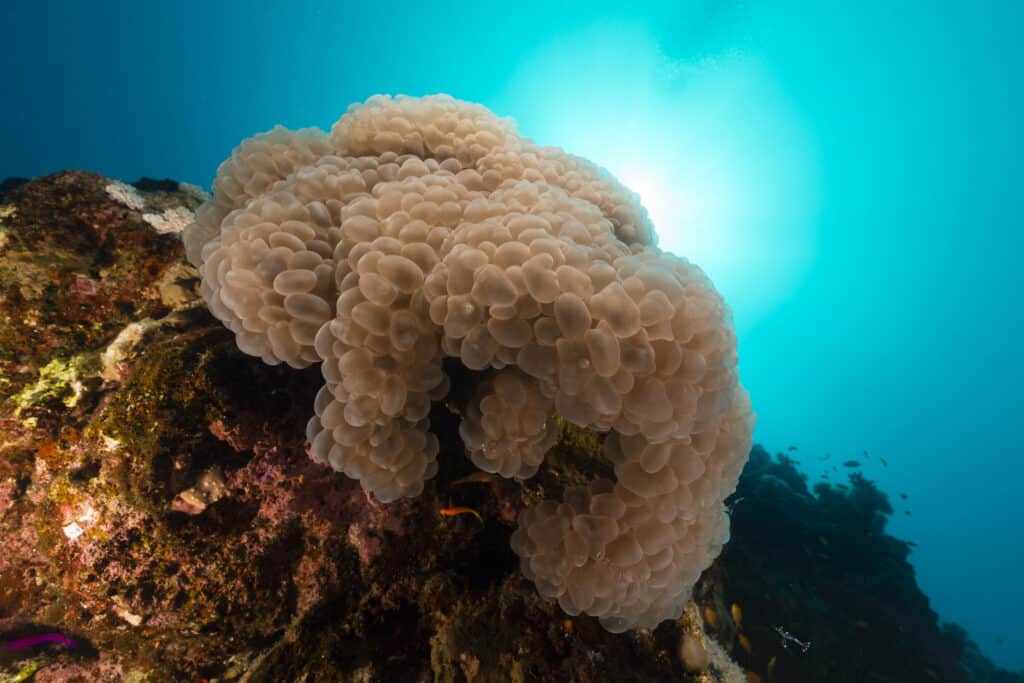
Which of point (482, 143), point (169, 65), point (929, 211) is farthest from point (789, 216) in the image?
point (169, 65)

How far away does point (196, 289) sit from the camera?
10.5ft

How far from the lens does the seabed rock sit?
231 cm

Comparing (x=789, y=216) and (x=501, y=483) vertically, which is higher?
(x=789, y=216)

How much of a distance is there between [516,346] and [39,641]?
418 centimetres

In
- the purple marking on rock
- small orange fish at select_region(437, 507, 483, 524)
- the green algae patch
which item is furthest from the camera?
the purple marking on rock

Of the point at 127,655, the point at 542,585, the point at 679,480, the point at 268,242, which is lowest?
the point at 127,655

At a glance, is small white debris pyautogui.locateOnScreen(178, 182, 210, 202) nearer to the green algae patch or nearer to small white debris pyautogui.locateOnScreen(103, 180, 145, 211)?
small white debris pyautogui.locateOnScreen(103, 180, 145, 211)

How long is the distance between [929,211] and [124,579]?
9841cm

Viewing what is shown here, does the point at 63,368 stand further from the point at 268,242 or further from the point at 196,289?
the point at 268,242

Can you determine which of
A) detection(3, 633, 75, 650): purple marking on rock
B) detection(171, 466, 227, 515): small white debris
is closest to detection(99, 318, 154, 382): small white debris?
detection(171, 466, 227, 515): small white debris

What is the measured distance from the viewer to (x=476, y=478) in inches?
104

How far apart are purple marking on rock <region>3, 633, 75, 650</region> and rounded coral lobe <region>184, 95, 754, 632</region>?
2904 millimetres

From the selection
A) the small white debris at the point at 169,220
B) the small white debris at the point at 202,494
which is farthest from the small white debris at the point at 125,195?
the small white debris at the point at 202,494

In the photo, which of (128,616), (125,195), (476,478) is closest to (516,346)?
(476,478)
